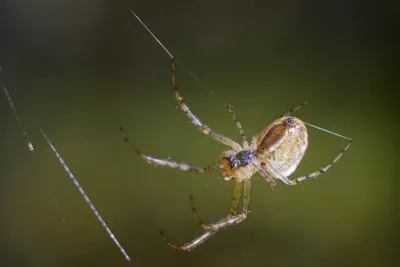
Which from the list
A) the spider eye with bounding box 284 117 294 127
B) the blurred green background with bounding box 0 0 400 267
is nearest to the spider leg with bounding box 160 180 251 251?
the spider eye with bounding box 284 117 294 127

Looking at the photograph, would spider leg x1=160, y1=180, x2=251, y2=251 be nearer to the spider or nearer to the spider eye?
the spider

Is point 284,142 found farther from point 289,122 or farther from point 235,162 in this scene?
point 235,162

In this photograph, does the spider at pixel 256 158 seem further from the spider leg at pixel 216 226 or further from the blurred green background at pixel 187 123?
the blurred green background at pixel 187 123

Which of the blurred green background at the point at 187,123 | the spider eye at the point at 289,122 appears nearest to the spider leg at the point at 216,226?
the spider eye at the point at 289,122

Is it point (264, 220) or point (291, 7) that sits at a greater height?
point (291, 7)

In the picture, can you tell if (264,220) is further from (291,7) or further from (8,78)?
(8,78)

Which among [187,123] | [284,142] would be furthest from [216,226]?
[187,123]

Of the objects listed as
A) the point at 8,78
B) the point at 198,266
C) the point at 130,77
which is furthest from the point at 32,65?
the point at 198,266
